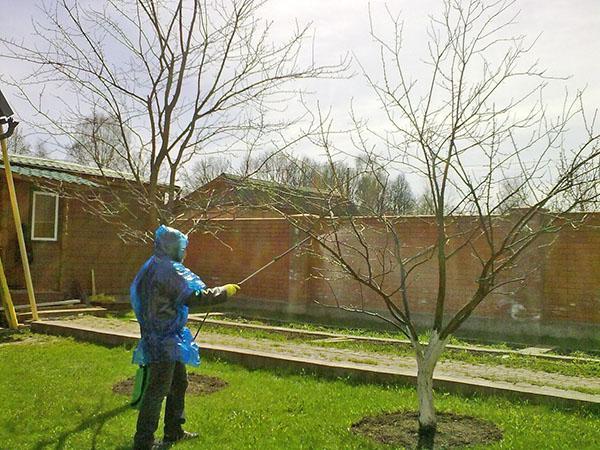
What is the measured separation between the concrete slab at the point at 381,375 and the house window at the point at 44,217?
5.94 meters

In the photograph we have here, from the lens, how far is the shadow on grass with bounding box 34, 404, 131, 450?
502cm

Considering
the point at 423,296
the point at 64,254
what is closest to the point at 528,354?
the point at 423,296

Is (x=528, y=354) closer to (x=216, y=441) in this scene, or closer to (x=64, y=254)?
(x=216, y=441)

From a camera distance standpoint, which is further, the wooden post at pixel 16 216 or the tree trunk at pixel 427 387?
the wooden post at pixel 16 216

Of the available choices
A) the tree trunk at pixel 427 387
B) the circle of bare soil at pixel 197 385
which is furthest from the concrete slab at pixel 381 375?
the tree trunk at pixel 427 387

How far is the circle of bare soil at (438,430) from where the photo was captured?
5.06 m

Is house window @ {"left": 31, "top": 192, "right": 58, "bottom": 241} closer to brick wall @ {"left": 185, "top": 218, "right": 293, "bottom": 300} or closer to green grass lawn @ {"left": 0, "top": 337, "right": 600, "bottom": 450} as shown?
brick wall @ {"left": 185, "top": 218, "right": 293, "bottom": 300}

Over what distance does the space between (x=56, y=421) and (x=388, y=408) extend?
3.12 metres

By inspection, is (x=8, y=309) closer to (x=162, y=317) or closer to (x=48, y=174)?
(x=48, y=174)

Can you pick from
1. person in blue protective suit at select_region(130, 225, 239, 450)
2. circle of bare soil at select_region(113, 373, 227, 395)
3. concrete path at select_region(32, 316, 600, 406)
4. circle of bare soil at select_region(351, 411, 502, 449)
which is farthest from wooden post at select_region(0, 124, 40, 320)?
circle of bare soil at select_region(351, 411, 502, 449)

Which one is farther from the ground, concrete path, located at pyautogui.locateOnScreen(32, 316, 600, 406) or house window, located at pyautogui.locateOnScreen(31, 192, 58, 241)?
house window, located at pyautogui.locateOnScreen(31, 192, 58, 241)

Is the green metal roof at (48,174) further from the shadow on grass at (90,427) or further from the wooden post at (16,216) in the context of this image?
the shadow on grass at (90,427)

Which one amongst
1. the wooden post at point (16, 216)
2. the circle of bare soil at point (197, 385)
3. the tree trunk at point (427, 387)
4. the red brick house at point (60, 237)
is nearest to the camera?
the tree trunk at point (427, 387)

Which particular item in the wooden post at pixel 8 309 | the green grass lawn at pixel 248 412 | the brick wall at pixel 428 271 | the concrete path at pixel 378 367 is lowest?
the green grass lawn at pixel 248 412
